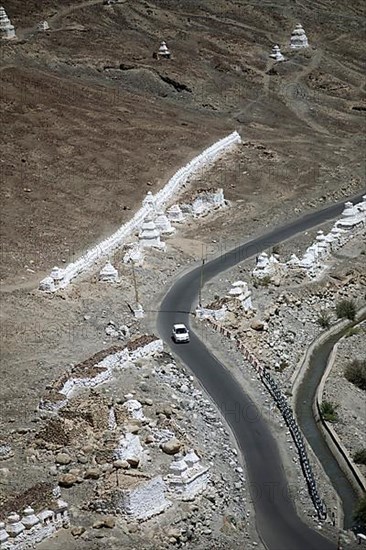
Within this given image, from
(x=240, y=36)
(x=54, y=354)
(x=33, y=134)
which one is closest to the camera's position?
(x=54, y=354)

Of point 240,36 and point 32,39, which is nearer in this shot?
point 32,39

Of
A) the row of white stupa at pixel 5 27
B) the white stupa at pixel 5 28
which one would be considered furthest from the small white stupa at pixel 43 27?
the white stupa at pixel 5 28

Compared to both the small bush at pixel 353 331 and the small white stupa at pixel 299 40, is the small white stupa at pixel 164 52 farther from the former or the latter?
the small bush at pixel 353 331

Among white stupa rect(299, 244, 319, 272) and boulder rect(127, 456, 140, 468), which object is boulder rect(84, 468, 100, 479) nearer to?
boulder rect(127, 456, 140, 468)

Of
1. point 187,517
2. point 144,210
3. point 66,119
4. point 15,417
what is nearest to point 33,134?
point 66,119

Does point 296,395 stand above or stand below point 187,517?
below

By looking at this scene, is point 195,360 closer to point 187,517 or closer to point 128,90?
point 187,517

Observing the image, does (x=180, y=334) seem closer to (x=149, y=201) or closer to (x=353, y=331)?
(x=353, y=331)
